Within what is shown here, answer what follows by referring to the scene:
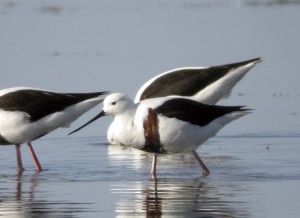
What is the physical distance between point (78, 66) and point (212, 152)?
24.0 ft

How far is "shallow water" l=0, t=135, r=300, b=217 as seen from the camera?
10.1m

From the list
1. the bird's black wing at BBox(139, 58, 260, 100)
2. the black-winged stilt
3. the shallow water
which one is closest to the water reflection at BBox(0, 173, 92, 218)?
the shallow water

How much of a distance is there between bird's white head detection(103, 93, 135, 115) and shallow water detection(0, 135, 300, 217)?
2.12ft

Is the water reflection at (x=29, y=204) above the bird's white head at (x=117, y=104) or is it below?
below

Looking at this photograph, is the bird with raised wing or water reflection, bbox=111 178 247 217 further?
the bird with raised wing

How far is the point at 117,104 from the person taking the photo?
12.1 m

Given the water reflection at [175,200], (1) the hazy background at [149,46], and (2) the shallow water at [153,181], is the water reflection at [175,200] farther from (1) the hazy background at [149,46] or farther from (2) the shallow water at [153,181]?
(1) the hazy background at [149,46]

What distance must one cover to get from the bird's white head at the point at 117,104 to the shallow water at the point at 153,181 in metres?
0.65

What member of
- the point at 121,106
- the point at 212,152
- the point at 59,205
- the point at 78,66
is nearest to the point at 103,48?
the point at 78,66

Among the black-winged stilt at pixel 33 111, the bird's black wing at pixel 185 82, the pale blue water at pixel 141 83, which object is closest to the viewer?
the pale blue water at pixel 141 83

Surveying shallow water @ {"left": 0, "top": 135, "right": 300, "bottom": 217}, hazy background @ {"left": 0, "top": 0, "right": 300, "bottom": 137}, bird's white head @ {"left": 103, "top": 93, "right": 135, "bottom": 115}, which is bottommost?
shallow water @ {"left": 0, "top": 135, "right": 300, "bottom": 217}

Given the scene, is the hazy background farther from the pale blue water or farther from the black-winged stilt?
the black-winged stilt

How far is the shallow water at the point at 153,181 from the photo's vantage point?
10.1m

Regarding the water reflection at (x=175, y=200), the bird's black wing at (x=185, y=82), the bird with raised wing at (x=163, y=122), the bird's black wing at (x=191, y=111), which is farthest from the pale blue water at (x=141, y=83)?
the bird's black wing at (x=185, y=82)
